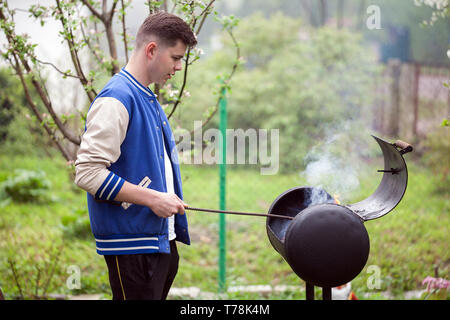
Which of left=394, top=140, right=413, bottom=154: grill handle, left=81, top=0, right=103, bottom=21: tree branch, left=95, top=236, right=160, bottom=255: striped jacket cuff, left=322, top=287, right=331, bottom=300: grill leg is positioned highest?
left=81, top=0, right=103, bottom=21: tree branch

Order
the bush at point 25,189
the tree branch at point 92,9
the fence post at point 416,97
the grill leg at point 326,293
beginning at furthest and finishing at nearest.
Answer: the fence post at point 416,97
the bush at point 25,189
the tree branch at point 92,9
the grill leg at point 326,293

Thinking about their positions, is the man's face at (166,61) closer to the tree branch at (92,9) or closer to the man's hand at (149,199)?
the man's hand at (149,199)

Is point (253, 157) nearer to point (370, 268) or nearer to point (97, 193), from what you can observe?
point (370, 268)

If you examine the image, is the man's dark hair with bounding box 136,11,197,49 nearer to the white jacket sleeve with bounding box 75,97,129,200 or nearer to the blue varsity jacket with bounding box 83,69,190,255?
the blue varsity jacket with bounding box 83,69,190,255

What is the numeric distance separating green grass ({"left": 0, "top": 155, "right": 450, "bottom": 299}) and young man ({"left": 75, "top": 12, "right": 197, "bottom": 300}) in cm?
158

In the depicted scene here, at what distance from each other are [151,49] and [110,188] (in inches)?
26.5

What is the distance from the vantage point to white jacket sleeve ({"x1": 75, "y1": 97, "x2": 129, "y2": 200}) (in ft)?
5.53

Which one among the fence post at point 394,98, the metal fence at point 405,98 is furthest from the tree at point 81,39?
the fence post at point 394,98

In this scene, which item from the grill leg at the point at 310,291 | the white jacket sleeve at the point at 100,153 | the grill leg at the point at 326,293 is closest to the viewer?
the white jacket sleeve at the point at 100,153

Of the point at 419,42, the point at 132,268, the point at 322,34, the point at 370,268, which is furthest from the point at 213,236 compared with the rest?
the point at 419,42

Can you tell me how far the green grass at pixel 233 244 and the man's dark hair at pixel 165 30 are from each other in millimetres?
1678

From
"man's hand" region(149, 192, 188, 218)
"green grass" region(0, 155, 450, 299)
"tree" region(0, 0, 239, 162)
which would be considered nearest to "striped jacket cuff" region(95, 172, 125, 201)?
"man's hand" region(149, 192, 188, 218)

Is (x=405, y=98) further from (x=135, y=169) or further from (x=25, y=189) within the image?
(x=135, y=169)

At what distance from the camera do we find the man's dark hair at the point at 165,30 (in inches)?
74.8
